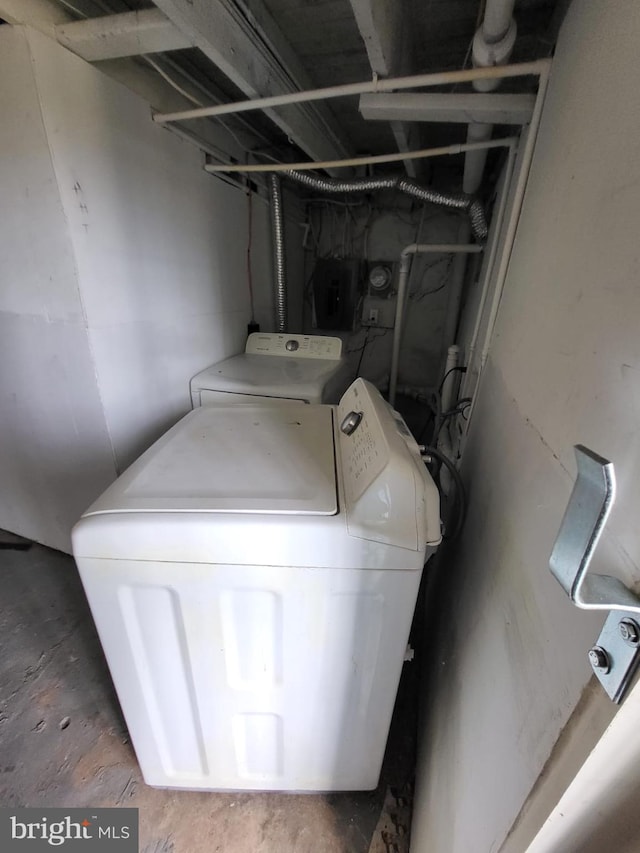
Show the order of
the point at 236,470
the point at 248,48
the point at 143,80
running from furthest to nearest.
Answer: the point at 143,80
the point at 248,48
the point at 236,470

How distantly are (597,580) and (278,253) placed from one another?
259cm

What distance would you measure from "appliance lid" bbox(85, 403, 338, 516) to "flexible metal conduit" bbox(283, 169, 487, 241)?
5.48 feet

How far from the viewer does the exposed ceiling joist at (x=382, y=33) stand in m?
0.88

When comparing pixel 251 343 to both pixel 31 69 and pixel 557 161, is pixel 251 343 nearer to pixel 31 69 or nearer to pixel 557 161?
pixel 31 69

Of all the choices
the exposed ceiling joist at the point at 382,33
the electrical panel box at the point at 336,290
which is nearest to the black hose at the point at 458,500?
the exposed ceiling joist at the point at 382,33

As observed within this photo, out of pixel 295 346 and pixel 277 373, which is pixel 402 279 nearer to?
pixel 295 346

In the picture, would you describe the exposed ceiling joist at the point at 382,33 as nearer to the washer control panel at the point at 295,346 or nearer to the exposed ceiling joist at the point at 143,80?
the exposed ceiling joist at the point at 143,80

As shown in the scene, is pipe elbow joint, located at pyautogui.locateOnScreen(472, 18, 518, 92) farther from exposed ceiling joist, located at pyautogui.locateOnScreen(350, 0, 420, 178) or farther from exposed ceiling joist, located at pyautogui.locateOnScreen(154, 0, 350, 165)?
exposed ceiling joist, located at pyautogui.locateOnScreen(154, 0, 350, 165)

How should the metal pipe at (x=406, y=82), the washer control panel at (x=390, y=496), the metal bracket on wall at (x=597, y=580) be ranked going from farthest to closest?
1. the metal pipe at (x=406, y=82)
2. the washer control panel at (x=390, y=496)
3. the metal bracket on wall at (x=597, y=580)

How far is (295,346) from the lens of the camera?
A: 2.33 m

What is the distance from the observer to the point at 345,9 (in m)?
1.20

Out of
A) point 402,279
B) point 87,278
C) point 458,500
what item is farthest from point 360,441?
point 402,279

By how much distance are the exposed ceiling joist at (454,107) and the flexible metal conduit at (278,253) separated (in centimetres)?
119

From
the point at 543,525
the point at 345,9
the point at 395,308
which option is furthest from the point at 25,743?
the point at 395,308
